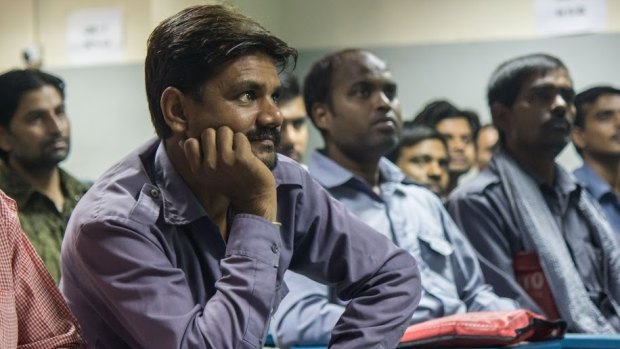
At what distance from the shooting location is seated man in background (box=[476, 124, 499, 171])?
13.6 feet

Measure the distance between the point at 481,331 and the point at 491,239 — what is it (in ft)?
2.52

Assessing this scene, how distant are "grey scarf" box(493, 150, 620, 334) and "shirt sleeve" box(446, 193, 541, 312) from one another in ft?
0.21

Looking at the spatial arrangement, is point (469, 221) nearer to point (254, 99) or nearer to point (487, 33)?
point (254, 99)

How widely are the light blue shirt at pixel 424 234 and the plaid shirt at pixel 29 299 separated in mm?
855

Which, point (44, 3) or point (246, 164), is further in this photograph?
point (44, 3)

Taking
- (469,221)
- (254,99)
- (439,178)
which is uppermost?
(254,99)

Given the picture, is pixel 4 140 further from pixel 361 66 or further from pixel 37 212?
pixel 361 66

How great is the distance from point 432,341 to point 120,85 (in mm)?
2639

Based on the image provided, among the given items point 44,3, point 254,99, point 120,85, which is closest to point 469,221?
point 254,99

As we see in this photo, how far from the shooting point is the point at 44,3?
4.26 metres

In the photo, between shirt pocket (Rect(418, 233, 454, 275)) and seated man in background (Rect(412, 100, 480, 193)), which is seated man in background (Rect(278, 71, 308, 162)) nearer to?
shirt pocket (Rect(418, 233, 454, 275))

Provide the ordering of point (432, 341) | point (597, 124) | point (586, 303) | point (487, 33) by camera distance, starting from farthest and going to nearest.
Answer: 1. point (487, 33)
2. point (597, 124)
3. point (586, 303)
4. point (432, 341)

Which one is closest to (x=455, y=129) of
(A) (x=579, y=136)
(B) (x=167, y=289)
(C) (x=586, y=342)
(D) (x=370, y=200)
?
(A) (x=579, y=136)

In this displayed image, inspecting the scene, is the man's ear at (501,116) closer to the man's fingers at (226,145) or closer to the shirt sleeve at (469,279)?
the shirt sleeve at (469,279)
